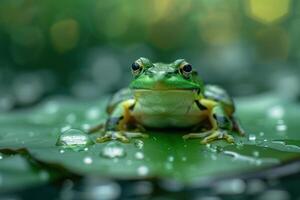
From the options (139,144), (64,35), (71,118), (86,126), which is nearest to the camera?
(139,144)

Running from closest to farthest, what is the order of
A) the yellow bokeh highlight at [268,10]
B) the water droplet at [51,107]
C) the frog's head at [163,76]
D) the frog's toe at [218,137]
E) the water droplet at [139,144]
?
the water droplet at [139,144]
the frog's toe at [218,137]
the frog's head at [163,76]
the water droplet at [51,107]
the yellow bokeh highlight at [268,10]

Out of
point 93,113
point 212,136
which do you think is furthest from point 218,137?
point 93,113

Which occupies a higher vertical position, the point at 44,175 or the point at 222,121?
the point at 222,121

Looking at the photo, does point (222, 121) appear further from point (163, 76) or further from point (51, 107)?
point (51, 107)

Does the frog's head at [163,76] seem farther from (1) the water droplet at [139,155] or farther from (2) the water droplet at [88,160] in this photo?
(2) the water droplet at [88,160]

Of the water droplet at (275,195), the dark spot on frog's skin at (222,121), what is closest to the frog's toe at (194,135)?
the dark spot on frog's skin at (222,121)

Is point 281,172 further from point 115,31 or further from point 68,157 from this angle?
point 115,31

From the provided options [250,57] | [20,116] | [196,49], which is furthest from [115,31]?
[20,116]

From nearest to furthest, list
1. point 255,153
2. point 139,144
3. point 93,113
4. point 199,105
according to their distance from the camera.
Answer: point 255,153, point 139,144, point 199,105, point 93,113
